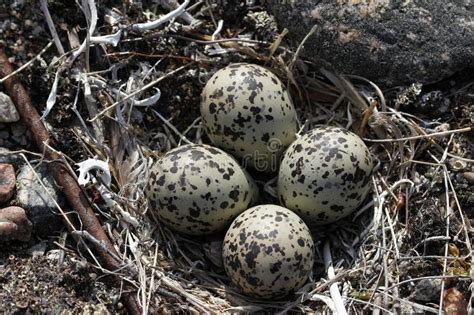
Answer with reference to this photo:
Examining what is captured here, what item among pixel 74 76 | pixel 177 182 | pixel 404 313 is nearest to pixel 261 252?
pixel 177 182

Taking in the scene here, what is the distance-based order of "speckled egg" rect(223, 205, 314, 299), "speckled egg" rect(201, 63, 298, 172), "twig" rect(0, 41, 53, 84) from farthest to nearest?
"twig" rect(0, 41, 53, 84)
"speckled egg" rect(201, 63, 298, 172)
"speckled egg" rect(223, 205, 314, 299)

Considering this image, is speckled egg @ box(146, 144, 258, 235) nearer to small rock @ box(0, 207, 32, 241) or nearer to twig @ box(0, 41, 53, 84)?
small rock @ box(0, 207, 32, 241)

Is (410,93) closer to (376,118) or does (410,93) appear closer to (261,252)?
(376,118)

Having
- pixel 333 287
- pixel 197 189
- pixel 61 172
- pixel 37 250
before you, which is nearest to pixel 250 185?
pixel 197 189

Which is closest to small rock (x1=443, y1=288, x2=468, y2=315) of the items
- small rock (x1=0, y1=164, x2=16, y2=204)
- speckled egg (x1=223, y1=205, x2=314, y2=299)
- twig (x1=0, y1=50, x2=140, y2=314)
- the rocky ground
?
the rocky ground

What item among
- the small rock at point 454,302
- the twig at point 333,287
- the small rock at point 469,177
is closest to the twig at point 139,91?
the twig at point 333,287

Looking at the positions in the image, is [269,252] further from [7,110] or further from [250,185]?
[7,110]

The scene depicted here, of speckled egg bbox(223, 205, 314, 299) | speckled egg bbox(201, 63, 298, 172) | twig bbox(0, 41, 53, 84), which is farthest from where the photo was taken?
twig bbox(0, 41, 53, 84)
